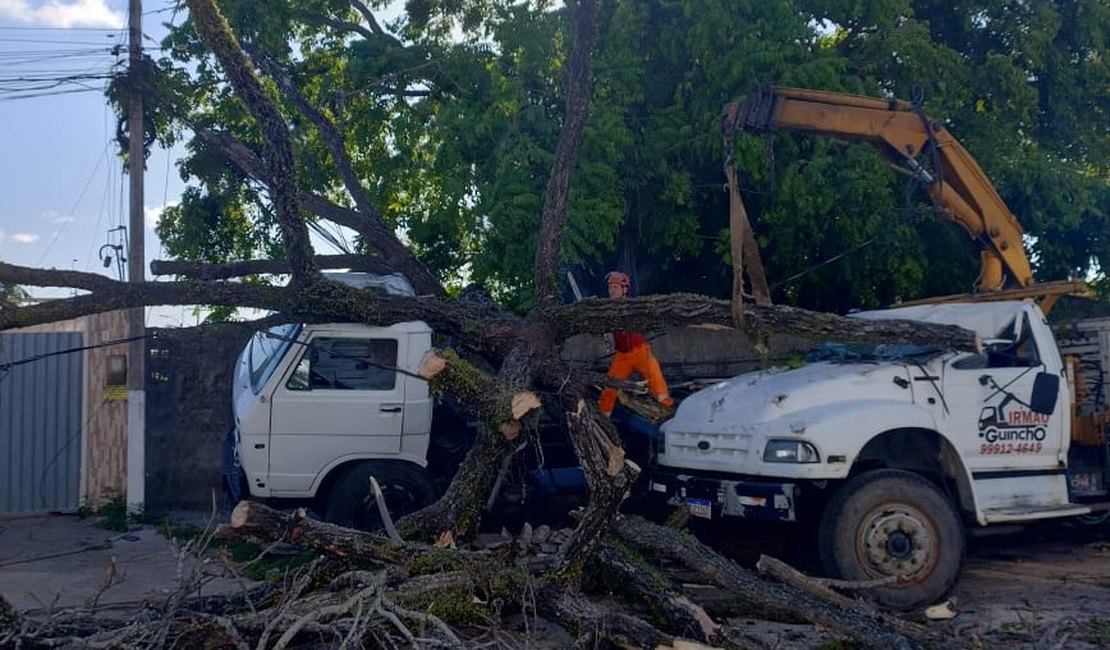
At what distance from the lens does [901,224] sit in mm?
12328

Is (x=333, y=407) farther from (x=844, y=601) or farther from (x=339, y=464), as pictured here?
(x=844, y=601)

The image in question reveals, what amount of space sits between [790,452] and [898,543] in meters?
0.96

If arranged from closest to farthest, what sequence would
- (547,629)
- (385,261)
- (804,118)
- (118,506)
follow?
1. (547,629)
2. (804,118)
3. (385,261)
4. (118,506)

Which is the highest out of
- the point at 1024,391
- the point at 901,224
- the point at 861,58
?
the point at 861,58

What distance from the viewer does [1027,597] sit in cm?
812

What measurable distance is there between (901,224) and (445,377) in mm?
6854

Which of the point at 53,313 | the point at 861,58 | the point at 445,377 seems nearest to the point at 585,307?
the point at 445,377

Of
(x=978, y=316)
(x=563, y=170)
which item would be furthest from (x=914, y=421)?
(x=563, y=170)

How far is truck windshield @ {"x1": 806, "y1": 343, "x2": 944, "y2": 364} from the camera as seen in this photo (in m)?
8.67

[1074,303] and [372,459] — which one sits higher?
[1074,303]

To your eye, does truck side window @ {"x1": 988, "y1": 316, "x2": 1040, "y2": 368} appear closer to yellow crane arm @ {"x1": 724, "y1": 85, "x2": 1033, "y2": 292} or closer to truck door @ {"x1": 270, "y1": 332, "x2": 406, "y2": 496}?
yellow crane arm @ {"x1": 724, "y1": 85, "x2": 1033, "y2": 292}

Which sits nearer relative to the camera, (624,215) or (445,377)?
(445,377)

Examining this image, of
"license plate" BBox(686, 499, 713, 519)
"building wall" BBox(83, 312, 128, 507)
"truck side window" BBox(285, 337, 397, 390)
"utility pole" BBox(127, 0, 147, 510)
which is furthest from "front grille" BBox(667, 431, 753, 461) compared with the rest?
"building wall" BBox(83, 312, 128, 507)

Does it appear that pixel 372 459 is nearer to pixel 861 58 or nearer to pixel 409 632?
pixel 409 632
